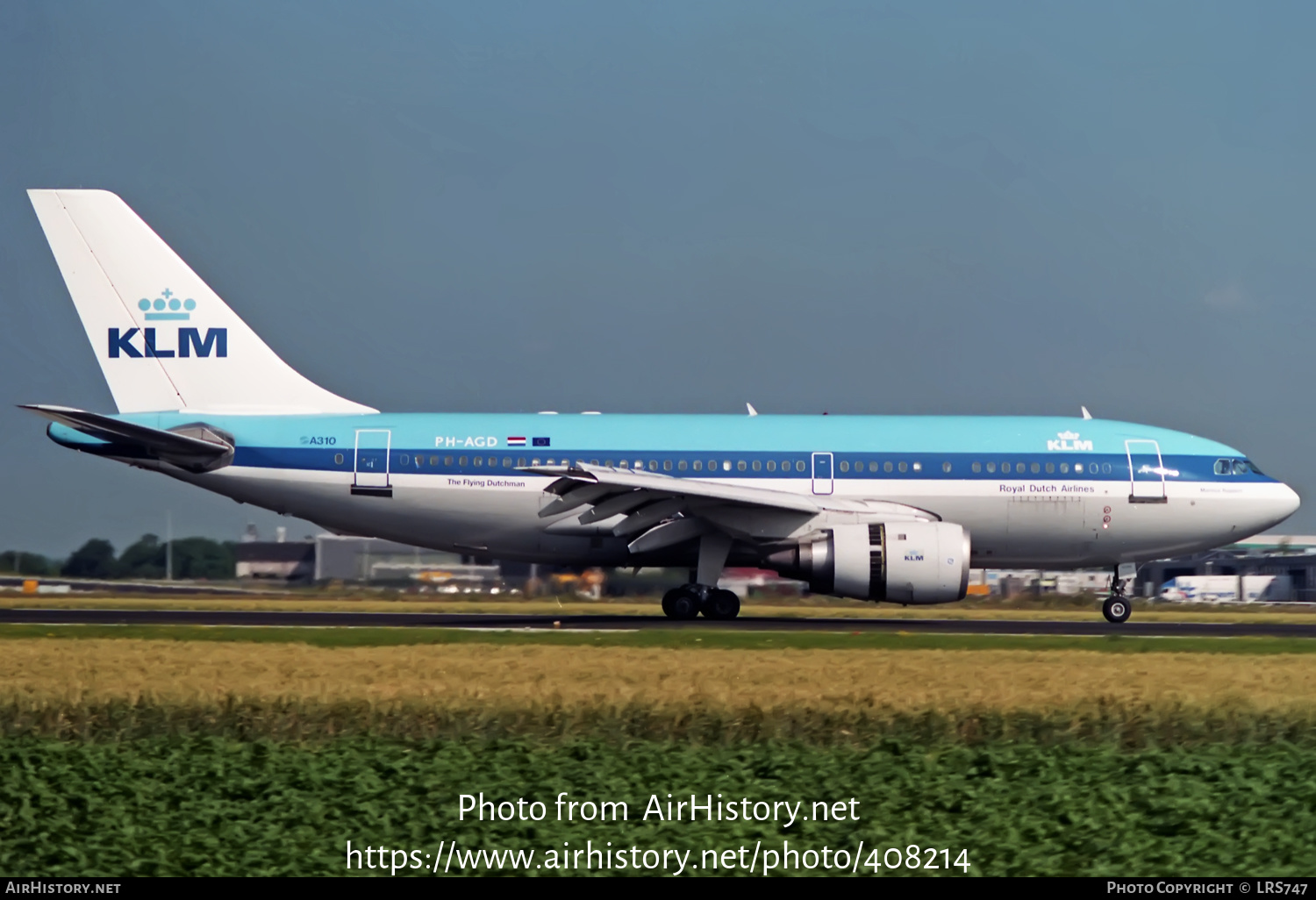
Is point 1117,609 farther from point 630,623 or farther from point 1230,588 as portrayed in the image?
point 1230,588

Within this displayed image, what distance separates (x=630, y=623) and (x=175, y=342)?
1022cm

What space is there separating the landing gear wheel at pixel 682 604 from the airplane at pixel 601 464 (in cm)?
3

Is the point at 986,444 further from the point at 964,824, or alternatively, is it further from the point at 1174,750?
the point at 964,824

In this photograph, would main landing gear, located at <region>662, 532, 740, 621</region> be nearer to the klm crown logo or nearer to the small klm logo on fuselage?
the small klm logo on fuselage

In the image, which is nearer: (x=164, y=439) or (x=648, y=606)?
(x=164, y=439)

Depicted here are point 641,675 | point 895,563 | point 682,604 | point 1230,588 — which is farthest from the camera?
point 1230,588

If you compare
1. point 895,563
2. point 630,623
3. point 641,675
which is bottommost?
point 641,675

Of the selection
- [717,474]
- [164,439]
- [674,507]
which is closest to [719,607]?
[674,507]

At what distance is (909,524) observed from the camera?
24344mm

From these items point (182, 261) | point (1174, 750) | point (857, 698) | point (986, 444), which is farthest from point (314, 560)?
point (1174, 750)

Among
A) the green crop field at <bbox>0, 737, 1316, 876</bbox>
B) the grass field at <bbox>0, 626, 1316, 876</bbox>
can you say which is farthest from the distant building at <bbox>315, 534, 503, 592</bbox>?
the green crop field at <bbox>0, 737, 1316, 876</bbox>

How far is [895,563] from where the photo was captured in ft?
78.3

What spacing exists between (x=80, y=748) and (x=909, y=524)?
16132mm

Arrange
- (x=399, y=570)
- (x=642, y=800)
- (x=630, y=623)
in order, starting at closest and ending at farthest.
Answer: (x=642, y=800), (x=630, y=623), (x=399, y=570)
